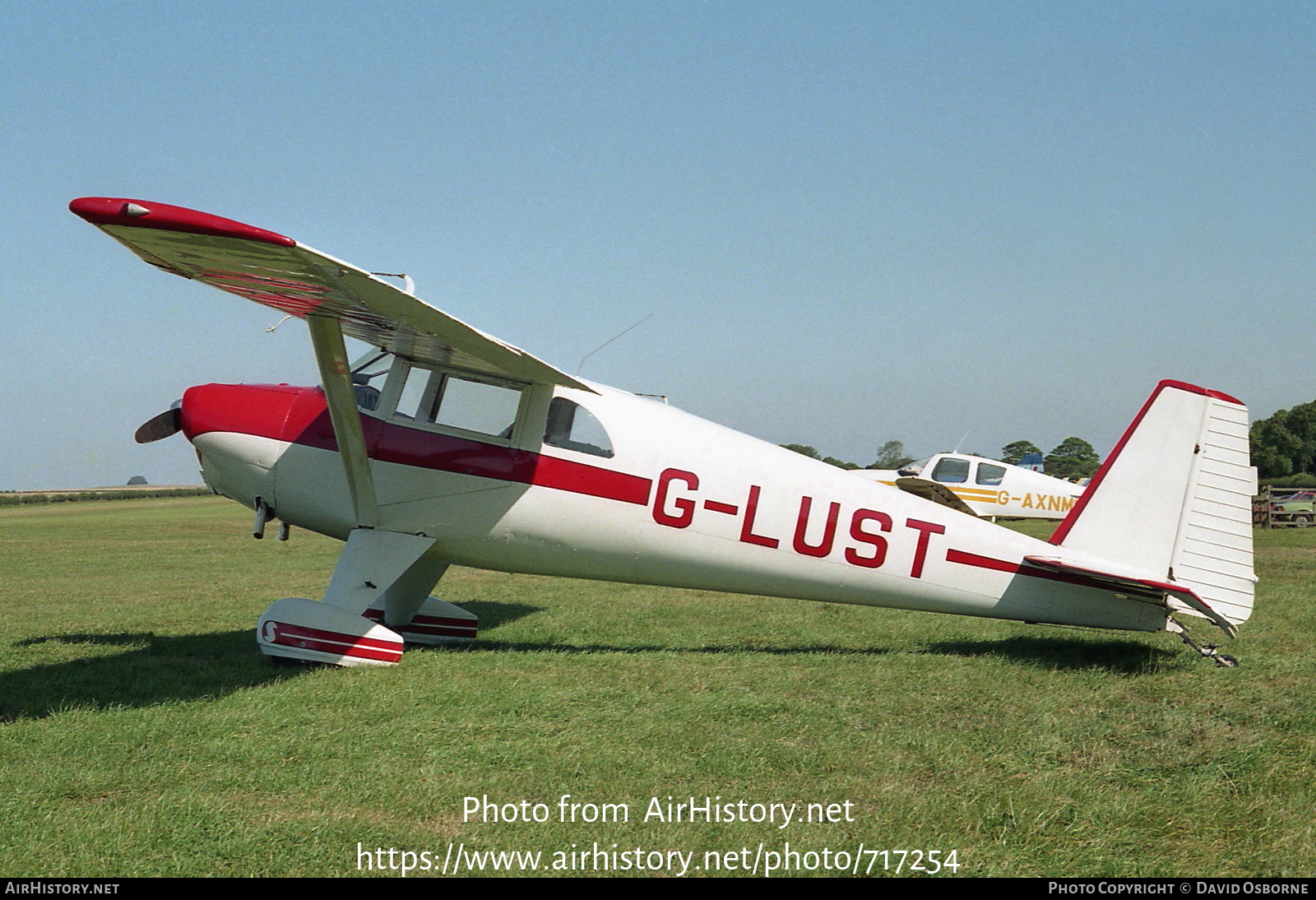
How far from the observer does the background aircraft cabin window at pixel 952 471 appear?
24219mm

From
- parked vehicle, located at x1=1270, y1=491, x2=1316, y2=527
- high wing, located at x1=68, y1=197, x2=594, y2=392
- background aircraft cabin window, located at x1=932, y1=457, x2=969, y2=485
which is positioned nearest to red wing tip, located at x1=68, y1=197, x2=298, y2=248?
high wing, located at x1=68, y1=197, x2=594, y2=392

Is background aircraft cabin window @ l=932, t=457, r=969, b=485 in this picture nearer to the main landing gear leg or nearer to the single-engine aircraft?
the single-engine aircraft

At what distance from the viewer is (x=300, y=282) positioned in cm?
508

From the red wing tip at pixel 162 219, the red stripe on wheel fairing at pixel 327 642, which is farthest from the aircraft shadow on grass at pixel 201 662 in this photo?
the red wing tip at pixel 162 219

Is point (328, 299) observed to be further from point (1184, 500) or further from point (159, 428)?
point (1184, 500)

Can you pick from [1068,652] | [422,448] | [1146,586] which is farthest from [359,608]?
[1146,586]

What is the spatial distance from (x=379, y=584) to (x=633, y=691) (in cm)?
224

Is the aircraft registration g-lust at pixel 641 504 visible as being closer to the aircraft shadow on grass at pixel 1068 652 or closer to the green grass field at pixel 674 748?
the aircraft shadow on grass at pixel 1068 652

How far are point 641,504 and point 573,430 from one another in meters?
0.78

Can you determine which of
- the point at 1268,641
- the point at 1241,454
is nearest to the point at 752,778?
the point at 1241,454

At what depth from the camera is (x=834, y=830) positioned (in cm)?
342

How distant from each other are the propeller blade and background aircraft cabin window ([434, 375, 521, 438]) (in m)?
2.34
